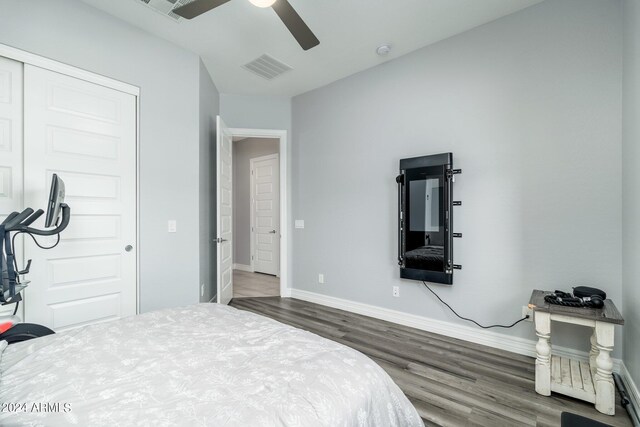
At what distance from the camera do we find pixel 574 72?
2242mm

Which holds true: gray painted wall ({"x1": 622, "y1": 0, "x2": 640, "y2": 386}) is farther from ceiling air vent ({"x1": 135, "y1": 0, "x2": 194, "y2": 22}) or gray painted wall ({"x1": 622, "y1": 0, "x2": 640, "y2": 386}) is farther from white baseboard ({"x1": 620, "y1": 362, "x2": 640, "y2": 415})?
ceiling air vent ({"x1": 135, "y1": 0, "x2": 194, "y2": 22})

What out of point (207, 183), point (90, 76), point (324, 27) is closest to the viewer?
point (90, 76)

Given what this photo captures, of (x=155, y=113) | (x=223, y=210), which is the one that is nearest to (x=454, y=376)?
(x=223, y=210)

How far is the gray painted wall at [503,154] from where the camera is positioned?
2.16 m

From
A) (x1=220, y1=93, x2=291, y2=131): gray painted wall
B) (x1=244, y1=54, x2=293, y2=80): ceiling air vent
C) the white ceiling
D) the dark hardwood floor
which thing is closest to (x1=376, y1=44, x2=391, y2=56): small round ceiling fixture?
the white ceiling

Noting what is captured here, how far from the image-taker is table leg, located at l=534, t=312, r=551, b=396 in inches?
73.4

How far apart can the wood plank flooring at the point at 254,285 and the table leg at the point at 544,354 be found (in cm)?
322

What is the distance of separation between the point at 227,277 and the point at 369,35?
3.25 m

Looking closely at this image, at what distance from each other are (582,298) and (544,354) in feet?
1.47

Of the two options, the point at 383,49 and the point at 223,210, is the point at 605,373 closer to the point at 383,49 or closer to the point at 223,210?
the point at 383,49

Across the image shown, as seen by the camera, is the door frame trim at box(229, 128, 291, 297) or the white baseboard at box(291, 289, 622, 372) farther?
the door frame trim at box(229, 128, 291, 297)

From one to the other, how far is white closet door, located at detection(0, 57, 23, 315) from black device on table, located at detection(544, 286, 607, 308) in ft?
12.3

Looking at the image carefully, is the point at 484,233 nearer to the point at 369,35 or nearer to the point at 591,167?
the point at 591,167

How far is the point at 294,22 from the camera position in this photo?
1.85 meters
